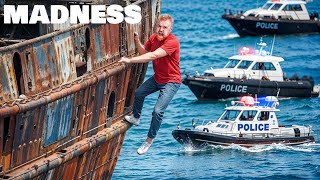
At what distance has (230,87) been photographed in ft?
150

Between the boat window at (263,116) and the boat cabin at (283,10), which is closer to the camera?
the boat window at (263,116)

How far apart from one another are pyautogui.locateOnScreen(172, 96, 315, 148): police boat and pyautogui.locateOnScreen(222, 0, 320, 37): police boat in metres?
29.3

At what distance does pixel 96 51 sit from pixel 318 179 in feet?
46.1

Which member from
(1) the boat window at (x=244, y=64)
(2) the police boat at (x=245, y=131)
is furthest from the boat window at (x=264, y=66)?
(2) the police boat at (x=245, y=131)

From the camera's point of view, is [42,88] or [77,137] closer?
[42,88]

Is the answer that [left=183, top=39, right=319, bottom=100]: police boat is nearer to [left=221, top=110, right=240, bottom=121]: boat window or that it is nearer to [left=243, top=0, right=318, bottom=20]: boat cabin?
[left=221, top=110, right=240, bottom=121]: boat window

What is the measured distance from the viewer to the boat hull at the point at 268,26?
6688 cm

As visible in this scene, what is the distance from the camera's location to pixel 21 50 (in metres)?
16.9

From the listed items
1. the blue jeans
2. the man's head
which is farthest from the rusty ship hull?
the man's head

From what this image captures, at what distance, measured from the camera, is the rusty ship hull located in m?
16.8

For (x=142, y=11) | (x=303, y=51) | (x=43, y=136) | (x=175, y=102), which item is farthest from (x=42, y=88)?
(x=303, y=51)

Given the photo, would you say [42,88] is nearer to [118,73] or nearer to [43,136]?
[43,136]

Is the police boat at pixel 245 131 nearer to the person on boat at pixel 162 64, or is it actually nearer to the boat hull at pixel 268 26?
the person on boat at pixel 162 64

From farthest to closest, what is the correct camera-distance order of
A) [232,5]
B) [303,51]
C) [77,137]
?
[232,5] < [303,51] < [77,137]
